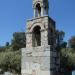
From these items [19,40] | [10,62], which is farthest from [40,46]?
[19,40]

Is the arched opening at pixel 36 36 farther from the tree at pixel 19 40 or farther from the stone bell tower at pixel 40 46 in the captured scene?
the tree at pixel 19 40

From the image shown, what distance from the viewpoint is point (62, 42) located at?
3931 cm

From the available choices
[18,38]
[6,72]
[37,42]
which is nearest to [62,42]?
[18,38]

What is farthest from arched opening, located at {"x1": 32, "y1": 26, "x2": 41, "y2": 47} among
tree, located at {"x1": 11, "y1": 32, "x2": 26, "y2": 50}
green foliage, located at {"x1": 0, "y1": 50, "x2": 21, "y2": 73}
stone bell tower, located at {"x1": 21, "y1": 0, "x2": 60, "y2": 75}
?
tree, located at {"x1": 11, "y1": 32, "x2": 26, "y2": 50}

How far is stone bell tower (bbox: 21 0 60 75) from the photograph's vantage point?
11.3 m

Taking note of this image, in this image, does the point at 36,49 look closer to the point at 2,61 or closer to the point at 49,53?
the point at 49,53

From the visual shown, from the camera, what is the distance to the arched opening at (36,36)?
1234 cm

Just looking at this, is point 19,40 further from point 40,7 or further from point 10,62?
point 40,7

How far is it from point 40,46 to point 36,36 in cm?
123

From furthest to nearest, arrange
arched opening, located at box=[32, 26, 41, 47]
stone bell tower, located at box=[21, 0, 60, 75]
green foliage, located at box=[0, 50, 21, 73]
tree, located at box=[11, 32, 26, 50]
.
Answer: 1. tree, located at box=[11, 32, 26, 50]
2. green foliage, located at box=[0, 50, 21, 73]
3. arched opening, located at box=[32, 26, 41, 47]
4. stone bell tower, located at box=[21, 0, 60, 75]

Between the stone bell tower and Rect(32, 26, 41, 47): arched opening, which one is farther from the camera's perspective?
Rect(32, 26, 41, 47): arched opening

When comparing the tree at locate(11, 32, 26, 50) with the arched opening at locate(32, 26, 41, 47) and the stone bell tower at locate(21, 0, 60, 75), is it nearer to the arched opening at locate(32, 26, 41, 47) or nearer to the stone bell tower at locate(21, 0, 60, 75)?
the arched opening at locate(32, 26, 41, 47)

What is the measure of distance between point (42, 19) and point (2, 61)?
35.1 ft

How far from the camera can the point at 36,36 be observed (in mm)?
12695
